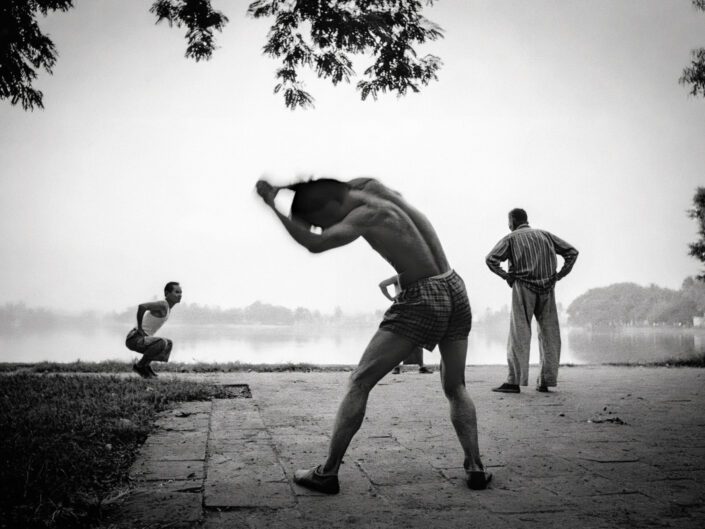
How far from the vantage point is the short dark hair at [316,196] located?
2924mm

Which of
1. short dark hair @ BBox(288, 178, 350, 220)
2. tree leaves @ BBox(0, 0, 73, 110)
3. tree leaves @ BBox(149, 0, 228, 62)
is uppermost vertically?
tree leaves @ BBox(149, 0, 228, 62)

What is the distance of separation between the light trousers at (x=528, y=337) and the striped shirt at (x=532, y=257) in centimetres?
13

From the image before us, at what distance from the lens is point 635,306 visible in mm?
121688

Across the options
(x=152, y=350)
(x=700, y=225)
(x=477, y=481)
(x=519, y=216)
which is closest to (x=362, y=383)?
(x=477, y=481)

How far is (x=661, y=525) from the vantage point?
2.19 meters

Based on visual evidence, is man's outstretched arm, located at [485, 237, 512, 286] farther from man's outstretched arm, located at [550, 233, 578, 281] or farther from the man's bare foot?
the man's bare foot

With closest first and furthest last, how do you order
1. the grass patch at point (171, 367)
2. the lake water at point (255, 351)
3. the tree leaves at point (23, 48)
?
the tree leaves at point (23, 48)
the grass patch at point (171, 367)
the lake water at point (255, 351)

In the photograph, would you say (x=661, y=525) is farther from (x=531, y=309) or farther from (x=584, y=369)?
(x=584, y=369)

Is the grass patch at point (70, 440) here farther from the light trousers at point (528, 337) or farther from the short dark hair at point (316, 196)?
the light trousers at point (528, 337)

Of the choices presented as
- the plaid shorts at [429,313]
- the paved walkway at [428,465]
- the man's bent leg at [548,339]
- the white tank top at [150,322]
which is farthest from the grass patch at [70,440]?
the man's bent leg at [548,339]

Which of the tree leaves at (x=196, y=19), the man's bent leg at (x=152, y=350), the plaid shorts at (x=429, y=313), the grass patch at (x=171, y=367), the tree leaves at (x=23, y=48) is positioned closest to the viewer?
the plaid shorts at (x=429, y=313)

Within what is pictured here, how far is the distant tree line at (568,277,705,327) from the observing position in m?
105

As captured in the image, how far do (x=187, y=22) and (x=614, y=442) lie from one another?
5700 millimetres

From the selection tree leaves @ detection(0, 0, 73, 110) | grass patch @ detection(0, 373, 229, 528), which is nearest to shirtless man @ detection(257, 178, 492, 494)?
grass patch @ detection(0, 373, 229, 528)
